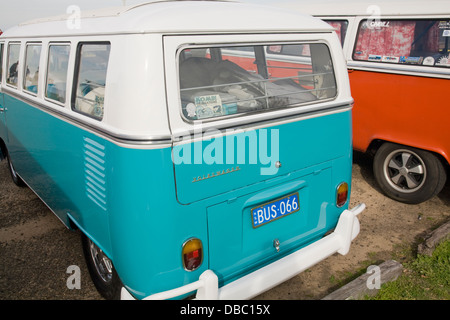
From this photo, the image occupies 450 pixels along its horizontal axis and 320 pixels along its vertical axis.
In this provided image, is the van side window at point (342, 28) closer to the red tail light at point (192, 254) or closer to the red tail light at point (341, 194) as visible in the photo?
the red tail light at point (341, 194)

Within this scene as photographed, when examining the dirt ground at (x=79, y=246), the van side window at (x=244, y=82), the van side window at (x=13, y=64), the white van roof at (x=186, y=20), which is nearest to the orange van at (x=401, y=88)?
the dirt ground at (x=79, y=246)

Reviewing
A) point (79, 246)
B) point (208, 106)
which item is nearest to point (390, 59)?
point (208, 106)

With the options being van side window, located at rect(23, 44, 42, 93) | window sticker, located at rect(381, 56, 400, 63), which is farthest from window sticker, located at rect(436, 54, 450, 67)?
van side window, located at rect(23, 44, 42, 93)

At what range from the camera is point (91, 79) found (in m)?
2.45

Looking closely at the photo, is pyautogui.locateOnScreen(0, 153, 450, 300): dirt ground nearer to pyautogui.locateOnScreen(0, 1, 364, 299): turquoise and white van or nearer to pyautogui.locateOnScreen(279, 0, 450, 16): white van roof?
pyautogui.locateOnScreen(0, 1, 364, 299): turquoise and white van

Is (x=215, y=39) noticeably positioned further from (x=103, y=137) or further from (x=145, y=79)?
(x=103, y=137)

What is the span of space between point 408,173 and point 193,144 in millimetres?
3308

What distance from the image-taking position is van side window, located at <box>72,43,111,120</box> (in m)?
2.29

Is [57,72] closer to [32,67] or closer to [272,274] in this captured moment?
[32,67]

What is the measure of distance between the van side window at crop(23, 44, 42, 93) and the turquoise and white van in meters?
0.04

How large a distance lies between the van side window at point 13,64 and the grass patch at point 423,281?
390cm

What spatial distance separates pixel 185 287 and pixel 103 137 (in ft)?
3.19

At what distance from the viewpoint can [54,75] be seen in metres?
2.93
